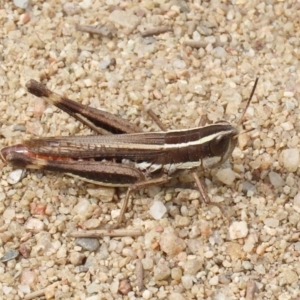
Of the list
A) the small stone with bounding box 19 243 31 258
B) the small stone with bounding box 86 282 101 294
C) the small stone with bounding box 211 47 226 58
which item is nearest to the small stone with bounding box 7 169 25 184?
the small stone with bounding box 19 243 31 258

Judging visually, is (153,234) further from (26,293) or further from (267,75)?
(267,75)

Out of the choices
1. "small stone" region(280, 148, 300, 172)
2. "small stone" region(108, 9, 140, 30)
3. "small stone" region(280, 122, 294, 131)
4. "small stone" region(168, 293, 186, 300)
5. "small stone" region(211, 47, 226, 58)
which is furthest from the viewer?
"small stone" region(108, 9, 140, 30)

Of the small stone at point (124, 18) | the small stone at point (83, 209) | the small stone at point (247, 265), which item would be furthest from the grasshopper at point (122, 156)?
the small stone at point (124, 18)

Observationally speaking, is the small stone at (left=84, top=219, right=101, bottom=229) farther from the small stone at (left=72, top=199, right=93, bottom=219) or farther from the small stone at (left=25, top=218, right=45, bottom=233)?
the small stone at (left=25, top=218, right=45, bottom=233)

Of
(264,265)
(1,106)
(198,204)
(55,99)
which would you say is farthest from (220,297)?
(1,106)

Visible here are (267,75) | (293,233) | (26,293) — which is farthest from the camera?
(267,75)
